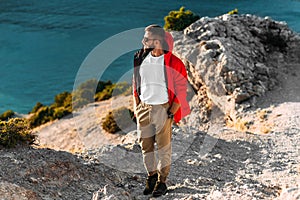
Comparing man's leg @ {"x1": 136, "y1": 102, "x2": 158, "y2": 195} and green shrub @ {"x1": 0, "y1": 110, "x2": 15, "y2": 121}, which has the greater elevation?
man's leg @ {"x1": 136, "y1": 102, "x2": 158, "y2": 195}

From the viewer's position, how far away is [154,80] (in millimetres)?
5961

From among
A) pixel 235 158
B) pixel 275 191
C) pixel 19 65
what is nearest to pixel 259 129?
pixel 235 158

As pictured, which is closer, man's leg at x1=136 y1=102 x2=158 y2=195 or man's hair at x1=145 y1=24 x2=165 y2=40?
man's hair at x1=145 y1=24 x2=165 y2=40

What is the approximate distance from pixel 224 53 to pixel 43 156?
7.35 metres

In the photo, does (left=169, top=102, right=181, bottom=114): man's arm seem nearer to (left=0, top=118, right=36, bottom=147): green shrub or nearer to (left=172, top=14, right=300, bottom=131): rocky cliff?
(left=0, top=118, right=36, bottom=147): green shrub

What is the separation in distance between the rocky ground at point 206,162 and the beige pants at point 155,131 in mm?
506

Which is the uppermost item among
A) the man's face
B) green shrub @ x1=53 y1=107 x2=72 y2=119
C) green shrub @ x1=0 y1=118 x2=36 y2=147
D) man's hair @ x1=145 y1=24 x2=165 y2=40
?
man's hair @ x1=145 y1=24 x2=165 y2=40

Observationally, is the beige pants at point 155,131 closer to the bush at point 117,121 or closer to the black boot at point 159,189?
the black boot at point 159,189

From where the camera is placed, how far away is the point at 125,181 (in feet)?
23.6

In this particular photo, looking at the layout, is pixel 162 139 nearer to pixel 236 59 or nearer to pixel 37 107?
pixel 236 59

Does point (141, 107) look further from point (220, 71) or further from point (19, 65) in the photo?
point (19, 65)

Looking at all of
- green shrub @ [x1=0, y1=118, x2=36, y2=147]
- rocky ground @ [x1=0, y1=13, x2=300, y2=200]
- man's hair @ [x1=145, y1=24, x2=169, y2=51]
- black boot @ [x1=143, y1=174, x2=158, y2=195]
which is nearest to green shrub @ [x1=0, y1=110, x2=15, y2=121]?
rocky ground @ [x1=0, y1=13, x2=300, y2=200]

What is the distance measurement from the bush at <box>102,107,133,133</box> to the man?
30.2 feet

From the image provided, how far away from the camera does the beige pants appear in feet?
19.7
